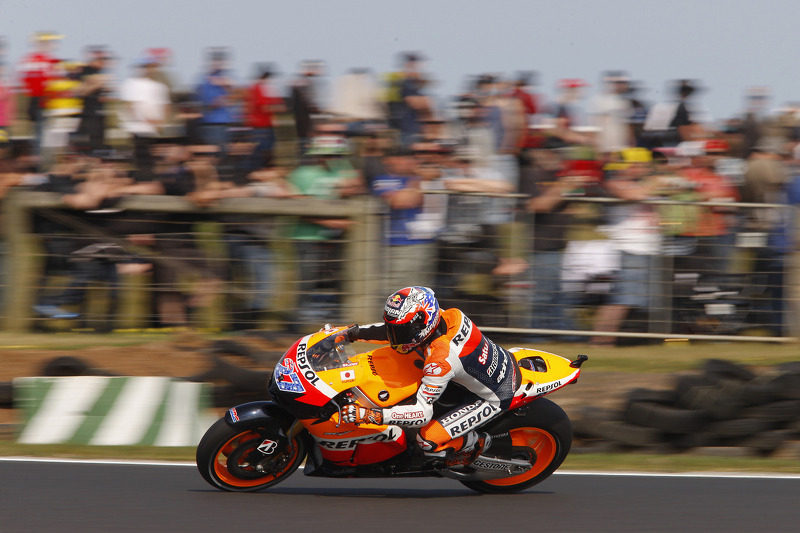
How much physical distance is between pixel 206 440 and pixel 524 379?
1.84 m

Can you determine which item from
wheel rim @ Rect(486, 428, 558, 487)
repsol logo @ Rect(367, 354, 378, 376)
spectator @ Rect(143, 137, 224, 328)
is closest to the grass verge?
wheel rim @ Rect(486, 428, 558, 487)

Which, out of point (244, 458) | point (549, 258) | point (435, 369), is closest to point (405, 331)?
point (435, 369)

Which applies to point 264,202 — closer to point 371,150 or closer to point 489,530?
point 371,150

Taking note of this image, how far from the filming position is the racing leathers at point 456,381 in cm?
574

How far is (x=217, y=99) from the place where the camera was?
1062 cm

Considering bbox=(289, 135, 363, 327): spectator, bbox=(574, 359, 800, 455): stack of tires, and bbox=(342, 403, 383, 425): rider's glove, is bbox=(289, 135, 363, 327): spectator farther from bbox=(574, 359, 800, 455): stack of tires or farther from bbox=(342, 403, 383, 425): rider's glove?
bbox=(342, 403, 383, 425): rider's glove

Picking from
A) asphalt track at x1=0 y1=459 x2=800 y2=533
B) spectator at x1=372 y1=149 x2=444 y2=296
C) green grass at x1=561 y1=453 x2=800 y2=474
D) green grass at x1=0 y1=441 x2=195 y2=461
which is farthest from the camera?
spectator at x1=372 y1=149 x2=444 y2=296

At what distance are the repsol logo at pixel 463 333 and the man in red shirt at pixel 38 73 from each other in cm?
610

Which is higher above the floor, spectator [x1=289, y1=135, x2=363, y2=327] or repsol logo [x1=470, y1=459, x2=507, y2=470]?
spectator [x1=289, y1=135, x2=363, y2=327]

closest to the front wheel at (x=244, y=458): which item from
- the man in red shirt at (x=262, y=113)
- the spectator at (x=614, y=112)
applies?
A: the man in red shirt at (x=262, y=113)

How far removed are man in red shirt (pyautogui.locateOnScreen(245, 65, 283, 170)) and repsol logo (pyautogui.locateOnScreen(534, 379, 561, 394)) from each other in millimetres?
5030

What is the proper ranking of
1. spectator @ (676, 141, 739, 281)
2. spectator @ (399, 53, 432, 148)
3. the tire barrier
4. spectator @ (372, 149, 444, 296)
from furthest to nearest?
1. spectator @ (399, 53, 432, 148)
2. spectator @ (676, 141, 739, 281)
3. spectator @ (372, 149, 444, 296)
4. the tire barrier

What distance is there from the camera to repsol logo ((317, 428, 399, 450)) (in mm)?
5801

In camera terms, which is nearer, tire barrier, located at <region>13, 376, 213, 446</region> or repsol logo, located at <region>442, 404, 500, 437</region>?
repsol logo, located at <region>442, 404, 500, 437</region>
